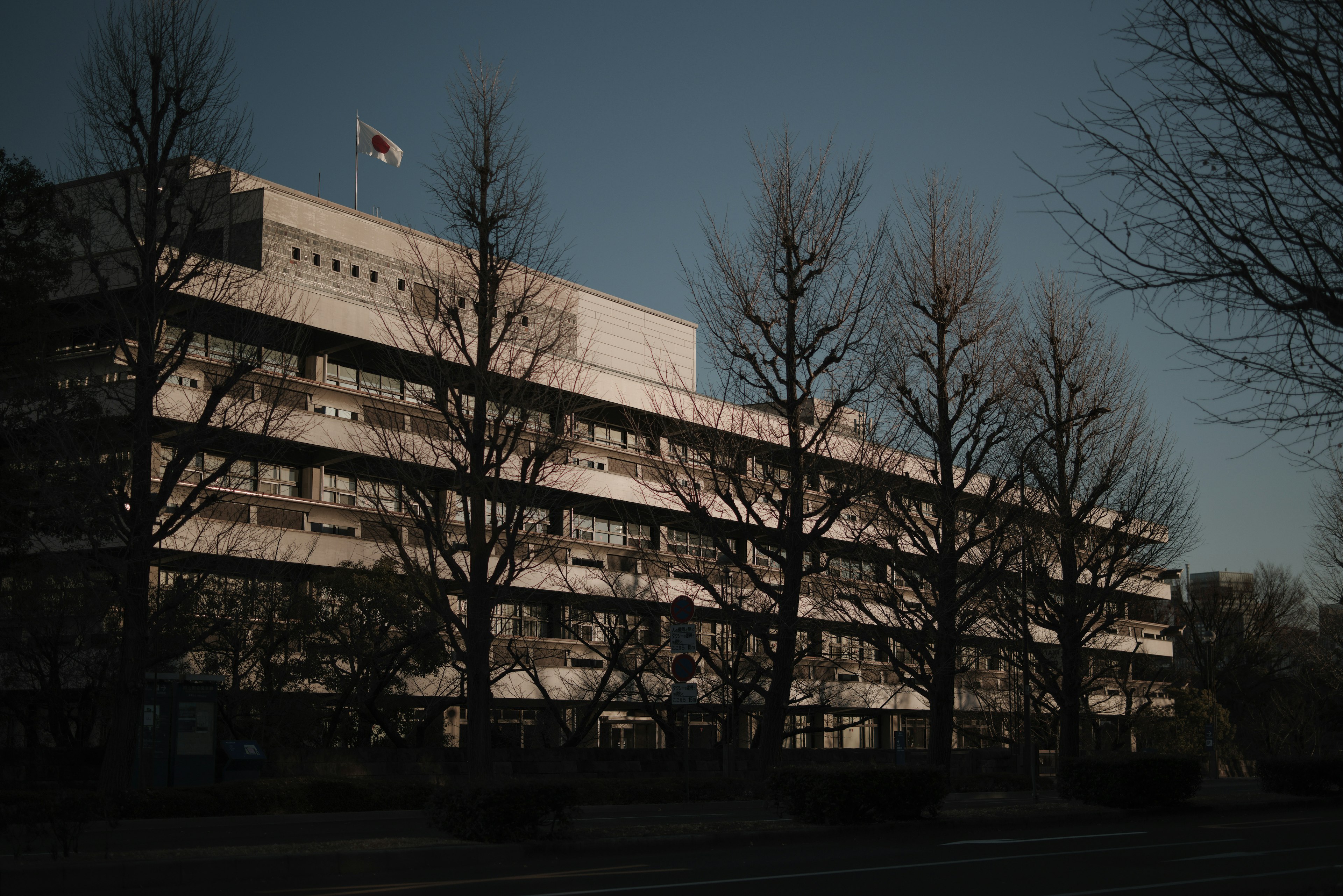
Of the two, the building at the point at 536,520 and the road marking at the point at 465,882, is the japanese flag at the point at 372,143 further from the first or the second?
the road marking at the point at 465,882

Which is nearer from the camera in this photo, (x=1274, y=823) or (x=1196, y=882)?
(x=1196, y=882)

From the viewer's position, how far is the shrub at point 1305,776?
83.1 feet

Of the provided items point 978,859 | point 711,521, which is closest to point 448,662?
point 711,521

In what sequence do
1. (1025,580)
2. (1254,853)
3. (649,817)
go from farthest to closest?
(1025,580) → (649,817) → (1254,853)

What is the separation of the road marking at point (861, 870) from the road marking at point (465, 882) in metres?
1.13

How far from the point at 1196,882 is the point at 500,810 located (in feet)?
24.0

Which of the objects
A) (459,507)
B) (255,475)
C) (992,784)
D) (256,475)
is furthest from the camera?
(459,507)

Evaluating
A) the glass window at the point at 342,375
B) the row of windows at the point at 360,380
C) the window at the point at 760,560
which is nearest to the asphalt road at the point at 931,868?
the row of windows at the point at 360,380

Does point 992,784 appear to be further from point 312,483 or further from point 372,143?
point 372,143

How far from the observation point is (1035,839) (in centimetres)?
1586

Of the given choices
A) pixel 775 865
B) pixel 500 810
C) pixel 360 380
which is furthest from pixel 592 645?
pixel 775 865

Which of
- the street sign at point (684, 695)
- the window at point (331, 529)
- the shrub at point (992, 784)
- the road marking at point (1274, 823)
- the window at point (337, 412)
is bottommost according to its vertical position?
the shrub at point (992, 784)

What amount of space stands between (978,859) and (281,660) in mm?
27650

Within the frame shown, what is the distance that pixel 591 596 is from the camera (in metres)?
43.8
